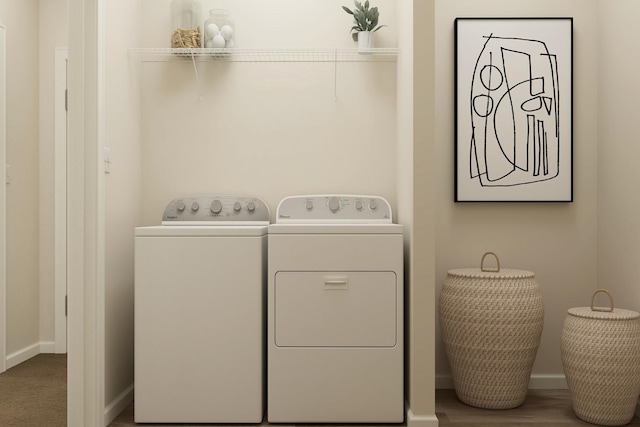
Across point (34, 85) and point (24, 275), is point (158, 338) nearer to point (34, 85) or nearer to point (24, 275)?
point (24, 275)

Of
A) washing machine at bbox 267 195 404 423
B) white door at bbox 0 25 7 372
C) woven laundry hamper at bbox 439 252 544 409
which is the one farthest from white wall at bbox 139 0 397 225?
white door at bbox 0 25 7 372

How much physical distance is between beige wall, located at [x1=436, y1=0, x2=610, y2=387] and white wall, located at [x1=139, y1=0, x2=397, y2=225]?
1.15ft

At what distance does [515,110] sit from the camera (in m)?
2.92

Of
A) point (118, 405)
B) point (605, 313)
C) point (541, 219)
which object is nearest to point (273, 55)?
point (541, 219)

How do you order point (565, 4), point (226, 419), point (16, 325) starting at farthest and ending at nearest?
point (16, 325) → point (565, 4) → point (226, 419)

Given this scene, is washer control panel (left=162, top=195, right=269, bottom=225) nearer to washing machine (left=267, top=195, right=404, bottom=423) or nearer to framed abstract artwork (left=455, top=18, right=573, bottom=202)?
washing machine (left=267, top=195, right=404, bottom=423)

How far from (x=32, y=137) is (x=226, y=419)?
7.56 feet

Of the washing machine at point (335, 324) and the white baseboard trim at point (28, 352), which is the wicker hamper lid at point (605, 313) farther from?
the white baseboard trim at point (28, 352)

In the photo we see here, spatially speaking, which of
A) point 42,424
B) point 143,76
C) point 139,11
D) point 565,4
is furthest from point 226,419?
point 565,4

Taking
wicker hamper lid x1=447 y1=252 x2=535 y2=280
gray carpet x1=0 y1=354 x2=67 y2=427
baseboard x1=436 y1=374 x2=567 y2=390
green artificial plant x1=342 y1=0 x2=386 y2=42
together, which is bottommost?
gray carpet x1=0 y1=354 x2=67 y2=427

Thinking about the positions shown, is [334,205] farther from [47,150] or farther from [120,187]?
[47,150]

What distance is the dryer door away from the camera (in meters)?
2.39

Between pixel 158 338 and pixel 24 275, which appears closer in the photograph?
pixel 158 338

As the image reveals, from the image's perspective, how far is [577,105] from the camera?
2.95 meters
